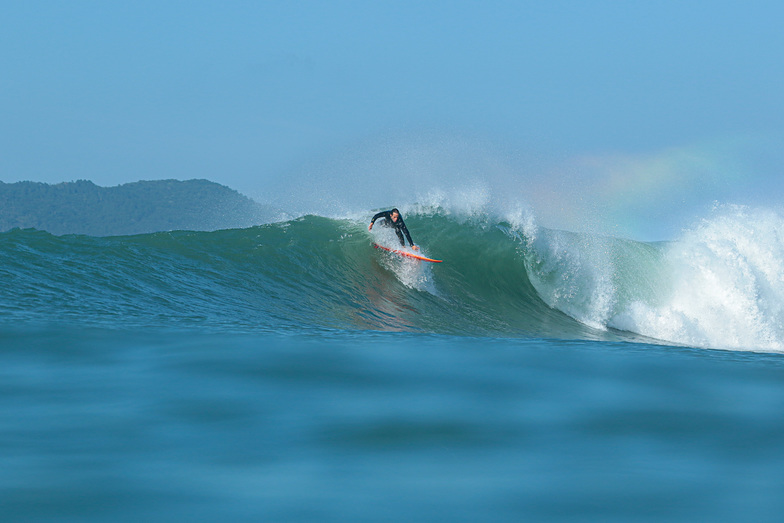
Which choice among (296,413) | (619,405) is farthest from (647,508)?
(296,413)

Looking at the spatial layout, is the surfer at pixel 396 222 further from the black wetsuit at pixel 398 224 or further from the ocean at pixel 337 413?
the ocean at pixel 337 413

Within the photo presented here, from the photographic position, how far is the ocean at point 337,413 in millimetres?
3867

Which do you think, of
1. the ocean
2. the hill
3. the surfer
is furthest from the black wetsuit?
the hill

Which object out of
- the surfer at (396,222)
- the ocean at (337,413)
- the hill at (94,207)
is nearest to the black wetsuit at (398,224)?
the surfer at (396,222)

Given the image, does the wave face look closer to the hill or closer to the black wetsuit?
the black wetsuit

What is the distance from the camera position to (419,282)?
1395 cm

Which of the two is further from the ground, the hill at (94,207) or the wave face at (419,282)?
the hill at (94,207)

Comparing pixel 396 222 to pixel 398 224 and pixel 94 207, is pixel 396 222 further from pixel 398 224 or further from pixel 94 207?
pixel 94 207

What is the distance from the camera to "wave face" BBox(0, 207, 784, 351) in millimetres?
9961

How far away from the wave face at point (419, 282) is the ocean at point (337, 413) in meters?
0.11

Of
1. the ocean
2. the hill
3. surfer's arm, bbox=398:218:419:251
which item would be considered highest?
the hill

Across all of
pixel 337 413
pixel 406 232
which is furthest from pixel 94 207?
pixel 337 413

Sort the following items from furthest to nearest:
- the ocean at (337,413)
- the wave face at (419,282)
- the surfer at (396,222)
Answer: the surfer at (396,222) < the wave face at (419,282) < the ocean at (337,413)

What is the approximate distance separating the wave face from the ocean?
0.11 meters
